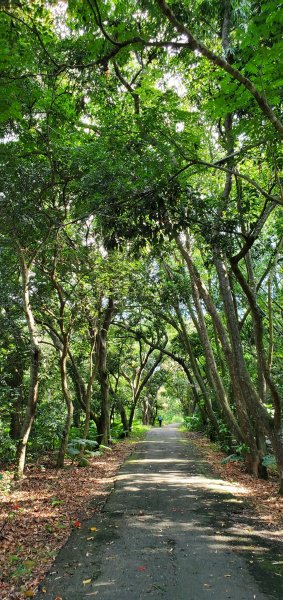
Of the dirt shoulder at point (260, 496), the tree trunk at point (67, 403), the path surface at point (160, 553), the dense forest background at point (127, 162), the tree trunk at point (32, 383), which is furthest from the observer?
the tree trunk at point (67, 403)

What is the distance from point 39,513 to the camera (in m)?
7.34

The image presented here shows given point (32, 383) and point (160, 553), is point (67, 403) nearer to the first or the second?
point (32, 383)

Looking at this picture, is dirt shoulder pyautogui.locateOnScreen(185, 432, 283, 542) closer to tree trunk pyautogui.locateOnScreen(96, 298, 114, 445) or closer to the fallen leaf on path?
the fallen leaf on path

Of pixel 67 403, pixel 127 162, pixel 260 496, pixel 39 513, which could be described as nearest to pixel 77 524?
pixel 39 513

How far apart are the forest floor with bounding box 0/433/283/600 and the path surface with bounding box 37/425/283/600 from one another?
0.24 metres

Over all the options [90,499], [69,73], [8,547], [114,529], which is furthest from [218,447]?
[69,73]

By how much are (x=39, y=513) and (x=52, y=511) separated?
0.29 metres

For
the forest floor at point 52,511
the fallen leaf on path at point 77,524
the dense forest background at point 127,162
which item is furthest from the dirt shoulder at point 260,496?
the fallen leaf on path at point 77,524

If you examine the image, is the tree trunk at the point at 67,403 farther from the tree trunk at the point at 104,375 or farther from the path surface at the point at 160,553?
the tree trunk at the point at 104,375

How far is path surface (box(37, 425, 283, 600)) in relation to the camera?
170 inches

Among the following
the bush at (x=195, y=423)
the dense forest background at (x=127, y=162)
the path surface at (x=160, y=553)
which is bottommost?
the path surface at (x=160, y=553)

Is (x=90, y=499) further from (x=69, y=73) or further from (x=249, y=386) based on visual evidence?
(x=69, y=73)

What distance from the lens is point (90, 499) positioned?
8594mm

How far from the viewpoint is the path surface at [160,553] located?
4328 millimetres
